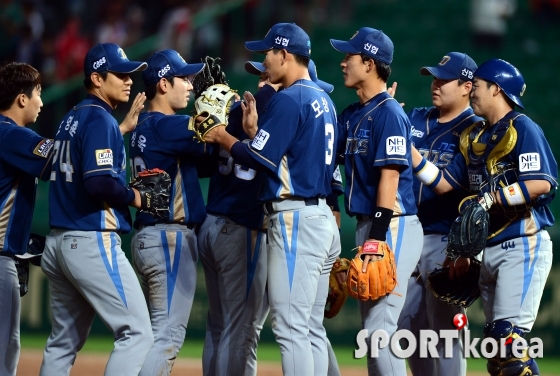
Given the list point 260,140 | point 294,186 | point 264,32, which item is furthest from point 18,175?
point 264,32

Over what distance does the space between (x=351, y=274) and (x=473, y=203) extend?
2.56 feet

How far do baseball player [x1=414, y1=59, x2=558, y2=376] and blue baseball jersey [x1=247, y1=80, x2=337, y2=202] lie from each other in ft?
2.63

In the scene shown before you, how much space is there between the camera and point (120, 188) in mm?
4293

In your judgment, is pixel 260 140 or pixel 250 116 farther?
pixel 250 116

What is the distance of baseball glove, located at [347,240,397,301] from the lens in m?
4.40

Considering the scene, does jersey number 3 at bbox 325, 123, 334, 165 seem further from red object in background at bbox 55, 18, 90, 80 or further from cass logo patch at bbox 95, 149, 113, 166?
red object in background at bbox 55, 18, 90, 80

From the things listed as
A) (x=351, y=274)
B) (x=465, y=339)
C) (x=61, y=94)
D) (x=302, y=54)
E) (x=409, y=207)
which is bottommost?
(x=465, y=339)

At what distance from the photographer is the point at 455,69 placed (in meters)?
5.33

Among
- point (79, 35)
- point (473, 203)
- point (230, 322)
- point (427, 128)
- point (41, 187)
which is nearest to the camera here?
point (473, 203)

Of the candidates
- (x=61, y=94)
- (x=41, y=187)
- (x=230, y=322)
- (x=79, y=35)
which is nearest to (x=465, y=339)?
(x=230, y=322)

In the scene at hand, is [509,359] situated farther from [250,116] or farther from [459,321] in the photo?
[250,116]

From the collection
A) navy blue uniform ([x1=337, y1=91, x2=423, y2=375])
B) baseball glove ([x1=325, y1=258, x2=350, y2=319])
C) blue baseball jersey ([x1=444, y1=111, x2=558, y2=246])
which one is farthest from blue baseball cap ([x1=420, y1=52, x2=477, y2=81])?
baseball glove ([x1=325, y1=258, x2=350, y2=319])

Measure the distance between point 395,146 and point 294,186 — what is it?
615mm

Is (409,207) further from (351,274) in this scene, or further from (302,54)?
(302,54)
